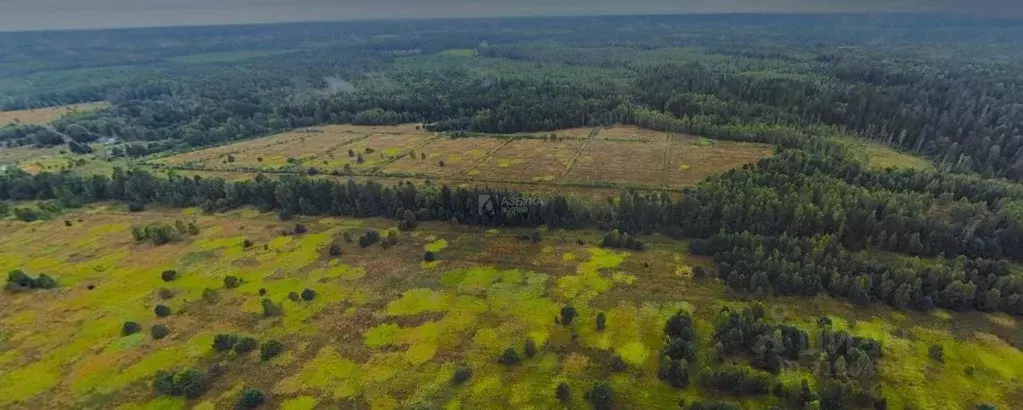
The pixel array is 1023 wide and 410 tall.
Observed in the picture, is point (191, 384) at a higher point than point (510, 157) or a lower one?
lower

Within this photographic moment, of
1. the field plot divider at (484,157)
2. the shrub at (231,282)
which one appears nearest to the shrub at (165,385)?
the shrub at (231,282)

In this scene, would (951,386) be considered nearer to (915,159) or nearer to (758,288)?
(758,288)

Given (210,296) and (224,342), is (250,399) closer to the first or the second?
(224,342)

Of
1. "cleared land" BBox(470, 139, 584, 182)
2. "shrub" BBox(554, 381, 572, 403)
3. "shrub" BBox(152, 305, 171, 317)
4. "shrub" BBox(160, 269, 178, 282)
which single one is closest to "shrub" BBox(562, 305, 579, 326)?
"shrub" BBox(554, 381, 572, 403)

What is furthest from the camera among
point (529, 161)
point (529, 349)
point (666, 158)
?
point (529, 161)

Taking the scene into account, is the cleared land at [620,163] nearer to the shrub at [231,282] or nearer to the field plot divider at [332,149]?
the field plot divider at [332,149]

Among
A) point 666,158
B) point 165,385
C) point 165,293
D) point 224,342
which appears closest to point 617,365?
point 224,342

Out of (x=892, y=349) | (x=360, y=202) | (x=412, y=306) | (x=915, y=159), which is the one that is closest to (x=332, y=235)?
(x=360, y=202)
